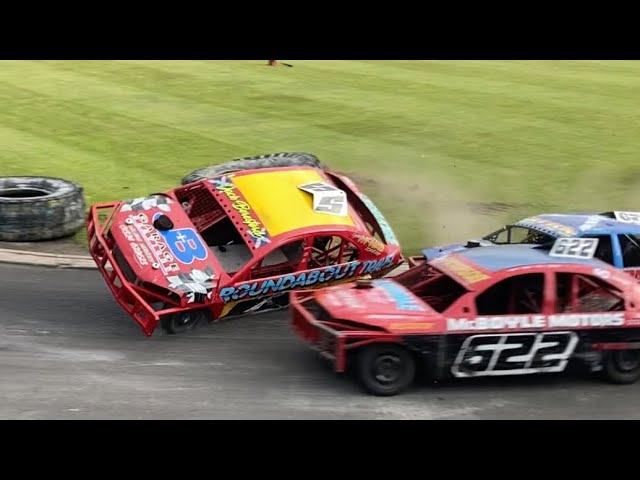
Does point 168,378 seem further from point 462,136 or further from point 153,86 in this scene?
point 153,86

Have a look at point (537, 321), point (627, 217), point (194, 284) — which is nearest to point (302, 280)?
point (194, 284)

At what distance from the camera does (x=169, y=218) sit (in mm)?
12047

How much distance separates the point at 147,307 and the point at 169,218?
175 cm

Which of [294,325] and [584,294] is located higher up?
[584,294]

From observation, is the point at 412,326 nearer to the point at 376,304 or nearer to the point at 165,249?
the point at 376,304

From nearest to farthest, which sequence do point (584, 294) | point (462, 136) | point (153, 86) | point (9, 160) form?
1. point (584, 294)
2. point (9, 160)
3. point (462, 136)
4. point (153, 86)

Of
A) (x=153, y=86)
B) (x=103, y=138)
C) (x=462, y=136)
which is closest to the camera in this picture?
(x=103, y=138)

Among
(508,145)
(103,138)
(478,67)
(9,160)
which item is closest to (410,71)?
(478,67)

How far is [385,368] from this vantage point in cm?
962

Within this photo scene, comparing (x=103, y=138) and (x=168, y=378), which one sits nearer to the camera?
(x=168, y=378)

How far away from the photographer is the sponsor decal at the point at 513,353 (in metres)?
9.63

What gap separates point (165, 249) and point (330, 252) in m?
2.25

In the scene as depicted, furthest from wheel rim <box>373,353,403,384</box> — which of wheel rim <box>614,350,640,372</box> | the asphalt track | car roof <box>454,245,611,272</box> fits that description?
wheel rim <box>614,350,640,372</box>

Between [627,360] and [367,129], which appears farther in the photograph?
[367,129]
